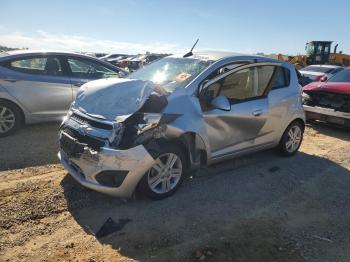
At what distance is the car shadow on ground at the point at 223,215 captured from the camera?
3520 mm

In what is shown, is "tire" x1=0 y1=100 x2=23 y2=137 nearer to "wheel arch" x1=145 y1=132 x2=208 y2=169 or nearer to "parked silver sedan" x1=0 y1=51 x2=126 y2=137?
"parked silver sedan" x1=0 y1=51 x2=126 y2=137

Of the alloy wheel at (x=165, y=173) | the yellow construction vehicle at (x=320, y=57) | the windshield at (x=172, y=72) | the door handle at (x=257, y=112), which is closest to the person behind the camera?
the alloy wheel at (x=165, y=173)

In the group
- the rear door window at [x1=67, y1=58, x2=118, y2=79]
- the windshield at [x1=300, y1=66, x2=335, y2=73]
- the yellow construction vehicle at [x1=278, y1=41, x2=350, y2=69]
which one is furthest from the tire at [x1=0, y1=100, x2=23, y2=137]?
the yellow construction vehicle at [x1=278, y1=41, x2=350, y2=69]

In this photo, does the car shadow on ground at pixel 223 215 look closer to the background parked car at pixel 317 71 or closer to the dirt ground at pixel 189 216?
the dirt ground at pixel 189 216

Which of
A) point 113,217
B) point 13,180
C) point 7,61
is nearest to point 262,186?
point 113,217

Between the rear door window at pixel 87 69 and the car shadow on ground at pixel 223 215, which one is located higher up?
the rear door window at pixel 87 69

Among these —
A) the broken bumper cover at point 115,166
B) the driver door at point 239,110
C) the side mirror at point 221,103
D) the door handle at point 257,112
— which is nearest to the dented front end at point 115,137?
the broken bumper cover at point 115,166

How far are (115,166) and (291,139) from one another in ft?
12.1

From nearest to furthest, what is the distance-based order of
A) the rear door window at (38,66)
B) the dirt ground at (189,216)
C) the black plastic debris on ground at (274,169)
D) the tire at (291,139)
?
the dirt ground at (189,216) → the black plastic debris on ground at (274,169) → the tire at (291,139) → the rear door window at (38,66)

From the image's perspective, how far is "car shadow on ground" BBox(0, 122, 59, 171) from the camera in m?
5.48

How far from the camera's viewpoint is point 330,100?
862 centimetres

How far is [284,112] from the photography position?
5.93m

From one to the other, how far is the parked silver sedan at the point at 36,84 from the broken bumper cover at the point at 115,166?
8.90ft

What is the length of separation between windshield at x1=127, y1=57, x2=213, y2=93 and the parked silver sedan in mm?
977
